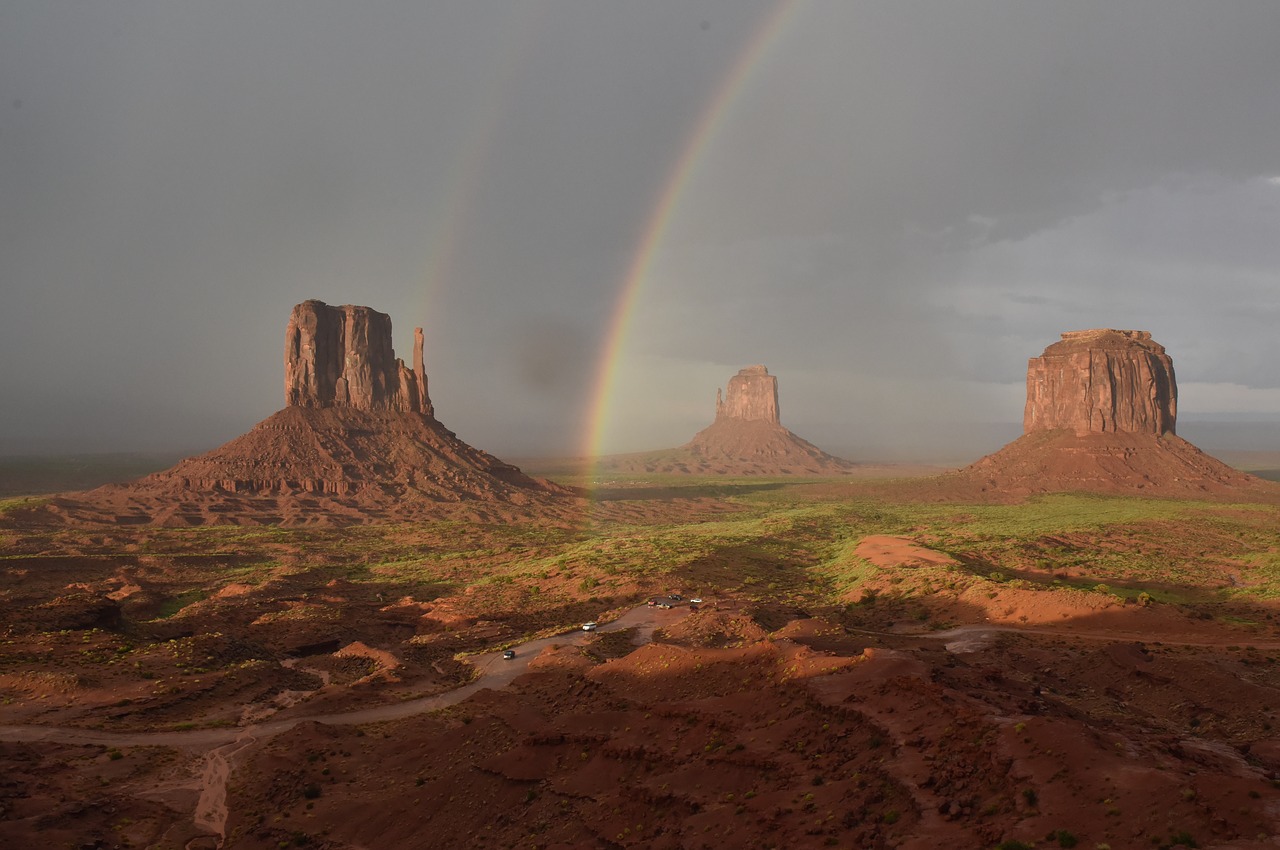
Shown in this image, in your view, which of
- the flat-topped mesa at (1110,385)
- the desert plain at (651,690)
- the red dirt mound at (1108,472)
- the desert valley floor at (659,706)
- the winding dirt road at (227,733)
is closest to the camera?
the desert valley floor at (659,706)

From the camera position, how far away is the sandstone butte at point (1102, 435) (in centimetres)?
14825

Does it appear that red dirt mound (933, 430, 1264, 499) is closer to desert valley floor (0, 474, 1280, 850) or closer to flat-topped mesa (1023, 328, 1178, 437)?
flat-topped mesa (1023, 328, 1178, 437)

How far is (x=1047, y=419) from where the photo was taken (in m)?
176

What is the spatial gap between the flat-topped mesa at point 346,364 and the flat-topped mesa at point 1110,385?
484ft

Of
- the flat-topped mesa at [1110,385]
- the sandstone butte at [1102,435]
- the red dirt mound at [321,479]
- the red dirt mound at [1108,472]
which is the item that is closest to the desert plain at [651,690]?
the red dirt mound at [321,479]

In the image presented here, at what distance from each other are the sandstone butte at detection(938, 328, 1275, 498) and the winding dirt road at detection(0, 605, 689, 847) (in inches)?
5251

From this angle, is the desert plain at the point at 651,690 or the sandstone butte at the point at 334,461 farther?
the sandstone butte at the point at 334,461

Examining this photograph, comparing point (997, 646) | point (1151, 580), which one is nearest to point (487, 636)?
point (997, 646)

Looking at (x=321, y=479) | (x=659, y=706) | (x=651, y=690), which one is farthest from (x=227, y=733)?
(x=321, y=479)

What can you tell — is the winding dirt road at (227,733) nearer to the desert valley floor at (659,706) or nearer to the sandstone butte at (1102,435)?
the desert valley floor at (659,706)

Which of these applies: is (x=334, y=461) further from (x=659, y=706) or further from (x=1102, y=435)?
(x=1102, y=435)

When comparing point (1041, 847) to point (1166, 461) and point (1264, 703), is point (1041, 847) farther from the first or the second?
point (1166, 461)

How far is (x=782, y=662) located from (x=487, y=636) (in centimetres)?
2818

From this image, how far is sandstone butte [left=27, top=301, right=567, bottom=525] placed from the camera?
122 metres
